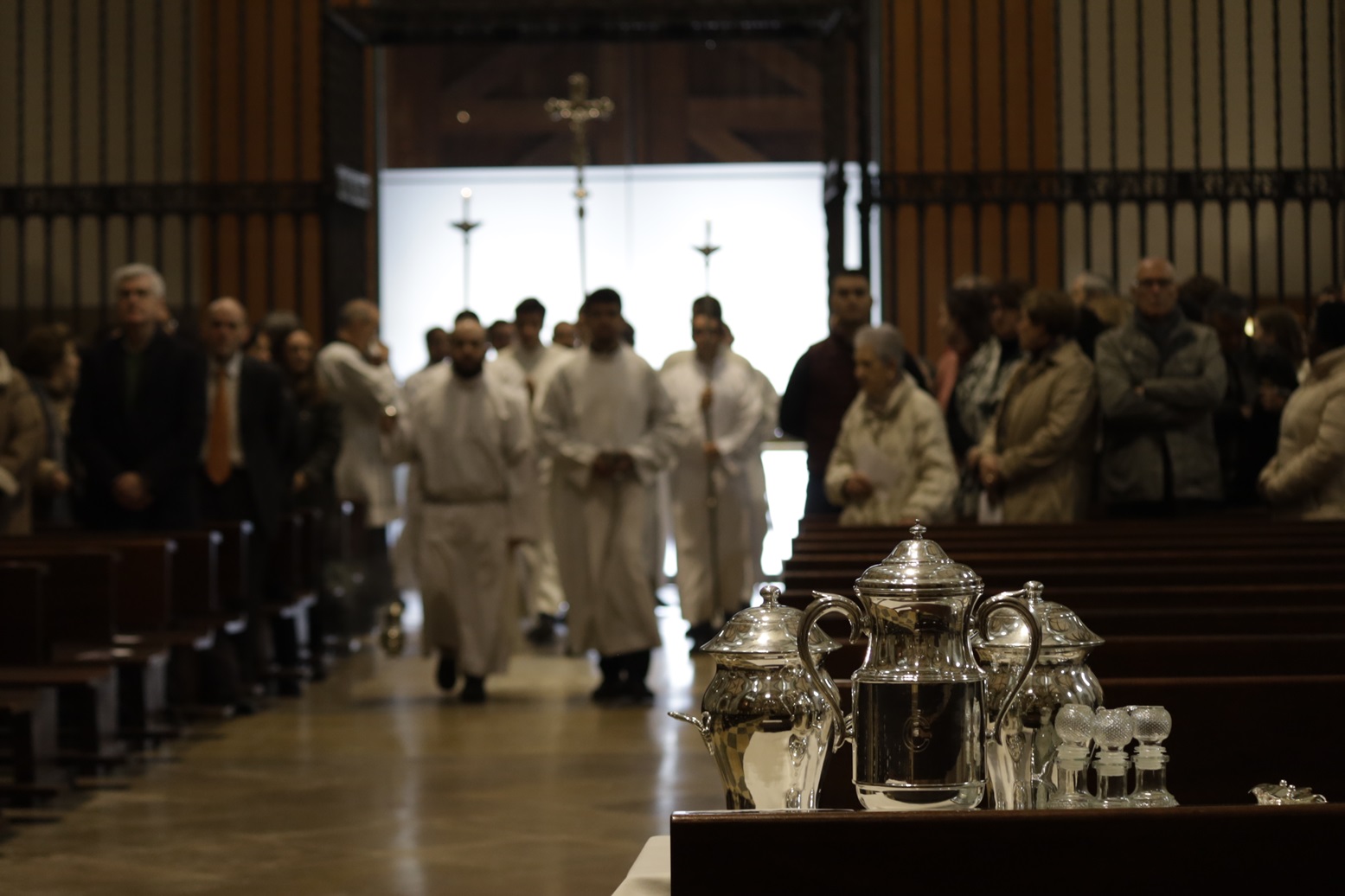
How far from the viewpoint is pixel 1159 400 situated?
6672 mm

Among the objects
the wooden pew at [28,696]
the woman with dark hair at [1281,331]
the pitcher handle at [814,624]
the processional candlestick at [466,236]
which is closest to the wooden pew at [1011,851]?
the pitcher handle at [814,624]

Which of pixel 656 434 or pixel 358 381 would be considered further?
pixel 358 381

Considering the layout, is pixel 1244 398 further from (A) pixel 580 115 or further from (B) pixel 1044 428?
(A) pixel 580 115

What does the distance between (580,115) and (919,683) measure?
12.1 metres

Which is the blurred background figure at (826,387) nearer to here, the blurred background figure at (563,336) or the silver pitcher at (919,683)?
the blurred background figure at (563,336)

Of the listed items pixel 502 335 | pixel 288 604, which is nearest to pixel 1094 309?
pixel 288 604

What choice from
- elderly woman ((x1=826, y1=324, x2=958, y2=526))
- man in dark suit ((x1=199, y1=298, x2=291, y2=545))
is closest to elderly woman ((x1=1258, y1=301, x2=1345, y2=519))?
elderly woman ((x1=826, y1=324, x2=958, y2=526))

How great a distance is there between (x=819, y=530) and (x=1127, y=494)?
160cm

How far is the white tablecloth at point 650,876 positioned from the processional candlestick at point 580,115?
438 inches

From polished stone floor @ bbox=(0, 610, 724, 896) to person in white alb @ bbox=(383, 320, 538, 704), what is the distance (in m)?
0.34

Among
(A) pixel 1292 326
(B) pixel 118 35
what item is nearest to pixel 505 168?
(B) pixel 118 35

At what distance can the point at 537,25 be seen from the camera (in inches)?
394

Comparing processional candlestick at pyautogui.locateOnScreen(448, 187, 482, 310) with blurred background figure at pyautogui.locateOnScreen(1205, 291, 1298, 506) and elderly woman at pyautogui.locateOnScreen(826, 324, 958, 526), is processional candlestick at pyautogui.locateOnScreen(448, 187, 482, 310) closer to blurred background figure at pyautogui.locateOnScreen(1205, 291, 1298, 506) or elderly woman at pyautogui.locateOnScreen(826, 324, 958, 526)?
blurred background figure at pyautogui.locateOnScreen(1205, 291, 1298, 506)

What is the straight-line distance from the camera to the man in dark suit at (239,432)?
779 cm
